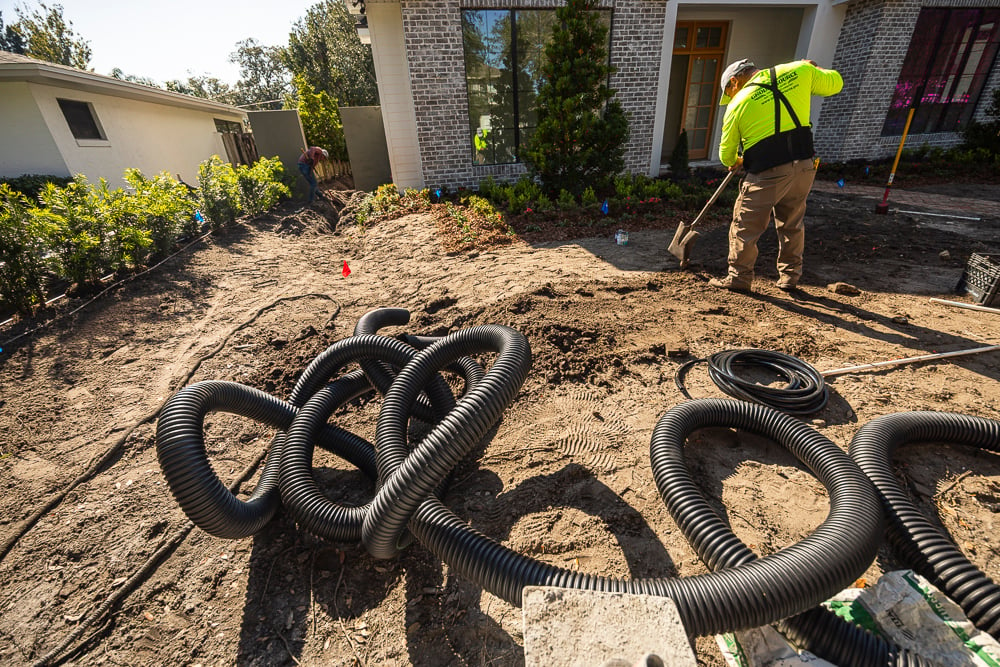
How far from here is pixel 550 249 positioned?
5.93 metres

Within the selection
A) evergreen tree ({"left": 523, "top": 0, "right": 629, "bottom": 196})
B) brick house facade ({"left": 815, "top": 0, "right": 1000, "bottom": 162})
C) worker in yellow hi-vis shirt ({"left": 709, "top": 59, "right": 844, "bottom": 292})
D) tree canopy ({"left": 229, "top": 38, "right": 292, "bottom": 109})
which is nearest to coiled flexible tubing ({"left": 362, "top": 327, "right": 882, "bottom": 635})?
worker in yellow hi-vis shirt ({"left": 709, "top": 59, "right": 844, "bottom": 292})

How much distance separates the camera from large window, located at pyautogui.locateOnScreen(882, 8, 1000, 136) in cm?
993

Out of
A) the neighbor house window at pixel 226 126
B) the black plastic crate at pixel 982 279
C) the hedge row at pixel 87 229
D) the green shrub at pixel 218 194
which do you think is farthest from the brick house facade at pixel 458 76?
the neighbor house window at pixel 226 126

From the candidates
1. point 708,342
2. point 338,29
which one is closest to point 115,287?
point 708,342

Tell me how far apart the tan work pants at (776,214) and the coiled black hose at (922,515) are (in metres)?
2.17

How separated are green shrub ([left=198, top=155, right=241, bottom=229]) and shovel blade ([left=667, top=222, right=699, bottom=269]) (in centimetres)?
754

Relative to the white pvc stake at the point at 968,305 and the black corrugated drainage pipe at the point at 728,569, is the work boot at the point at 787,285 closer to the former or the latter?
the white pvc stake at the point at 968,305

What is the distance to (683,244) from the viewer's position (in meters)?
4.81

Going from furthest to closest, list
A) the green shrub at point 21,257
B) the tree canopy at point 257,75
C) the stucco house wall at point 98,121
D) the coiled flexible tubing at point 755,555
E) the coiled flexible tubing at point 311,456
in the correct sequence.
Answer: the tree canopy at point 257,75 → the stucco house wall at point 98,121 → the green shrub at point 21,257 → the coiled flexible tubing at point 311,456 → the coiled flexible tubing at point 755,555

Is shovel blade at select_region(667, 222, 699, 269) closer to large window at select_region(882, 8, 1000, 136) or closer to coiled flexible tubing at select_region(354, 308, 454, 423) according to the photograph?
coiled flexible tubing at select_region(354, 308, 454, 423)

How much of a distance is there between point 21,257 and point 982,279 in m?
9.37

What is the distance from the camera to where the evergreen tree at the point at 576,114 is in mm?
6887

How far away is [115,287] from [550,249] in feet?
18.0

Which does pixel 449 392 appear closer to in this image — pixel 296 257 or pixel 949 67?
pixel 296 257
